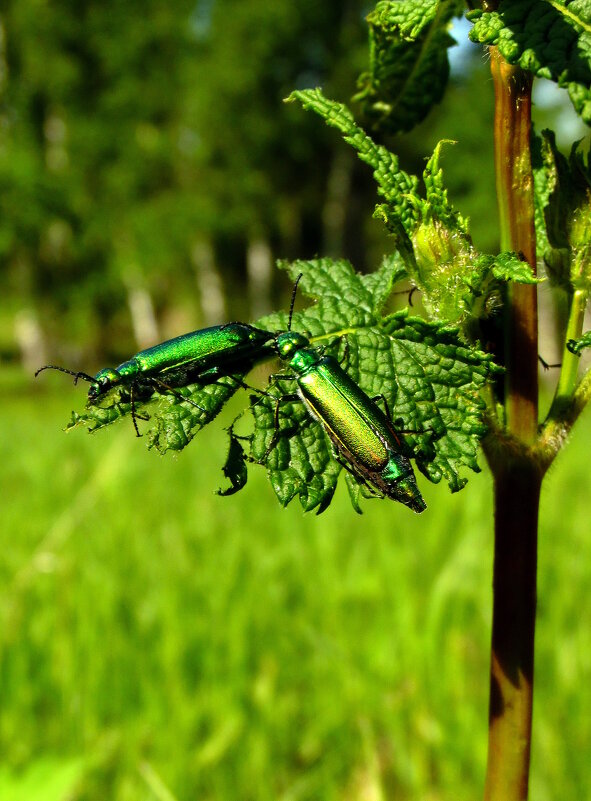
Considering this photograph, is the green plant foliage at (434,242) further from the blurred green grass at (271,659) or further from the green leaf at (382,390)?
the blurred green grass at (271,659)

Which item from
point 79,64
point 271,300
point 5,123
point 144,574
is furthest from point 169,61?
point 144,574

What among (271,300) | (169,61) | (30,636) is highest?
(169,61)

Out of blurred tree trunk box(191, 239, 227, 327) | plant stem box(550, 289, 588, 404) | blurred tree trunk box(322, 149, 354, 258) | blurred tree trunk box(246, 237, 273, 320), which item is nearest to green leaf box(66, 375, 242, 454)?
plant stem box(550, 289, 588, 404)

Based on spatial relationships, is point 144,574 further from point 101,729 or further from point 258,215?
point 258,215

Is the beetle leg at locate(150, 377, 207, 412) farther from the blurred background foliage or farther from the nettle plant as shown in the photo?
the blurred background foliage

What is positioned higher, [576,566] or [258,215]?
[258,215]

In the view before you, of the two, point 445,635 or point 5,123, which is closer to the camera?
point 445,635

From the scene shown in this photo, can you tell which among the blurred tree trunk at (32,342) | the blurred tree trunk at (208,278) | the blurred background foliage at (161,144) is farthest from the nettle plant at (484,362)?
the blurred tree trunk at (208,278)
